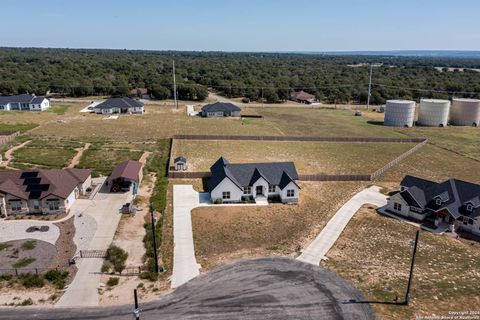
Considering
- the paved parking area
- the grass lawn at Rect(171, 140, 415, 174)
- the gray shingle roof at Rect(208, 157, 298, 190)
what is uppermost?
the gray shingle roof at Rect(208, 157, 298, 190)

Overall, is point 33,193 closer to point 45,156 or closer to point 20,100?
point 45,156

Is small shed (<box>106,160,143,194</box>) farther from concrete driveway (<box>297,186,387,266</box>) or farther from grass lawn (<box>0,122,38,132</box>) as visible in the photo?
grass lawn (<box>0,122,38,132</box>)

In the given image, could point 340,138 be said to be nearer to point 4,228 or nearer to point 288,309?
point 288,309

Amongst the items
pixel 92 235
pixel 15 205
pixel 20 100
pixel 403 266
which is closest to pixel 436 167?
pixel 403 266

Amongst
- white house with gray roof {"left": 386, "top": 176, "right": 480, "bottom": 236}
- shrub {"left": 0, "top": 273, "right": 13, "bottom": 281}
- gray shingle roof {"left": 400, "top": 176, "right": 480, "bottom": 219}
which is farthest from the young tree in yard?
shrub {"left": 0, "top": 273, "right": 13, "bottom": 281}

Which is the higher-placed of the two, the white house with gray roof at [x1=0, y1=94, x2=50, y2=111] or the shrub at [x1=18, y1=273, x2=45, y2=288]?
the white house with gray roof at [x1=0, y1=94, x2=50, y2=111]

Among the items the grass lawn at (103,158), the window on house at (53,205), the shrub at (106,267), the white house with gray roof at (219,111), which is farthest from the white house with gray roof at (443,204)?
the white house with gray roof at (219,111)
